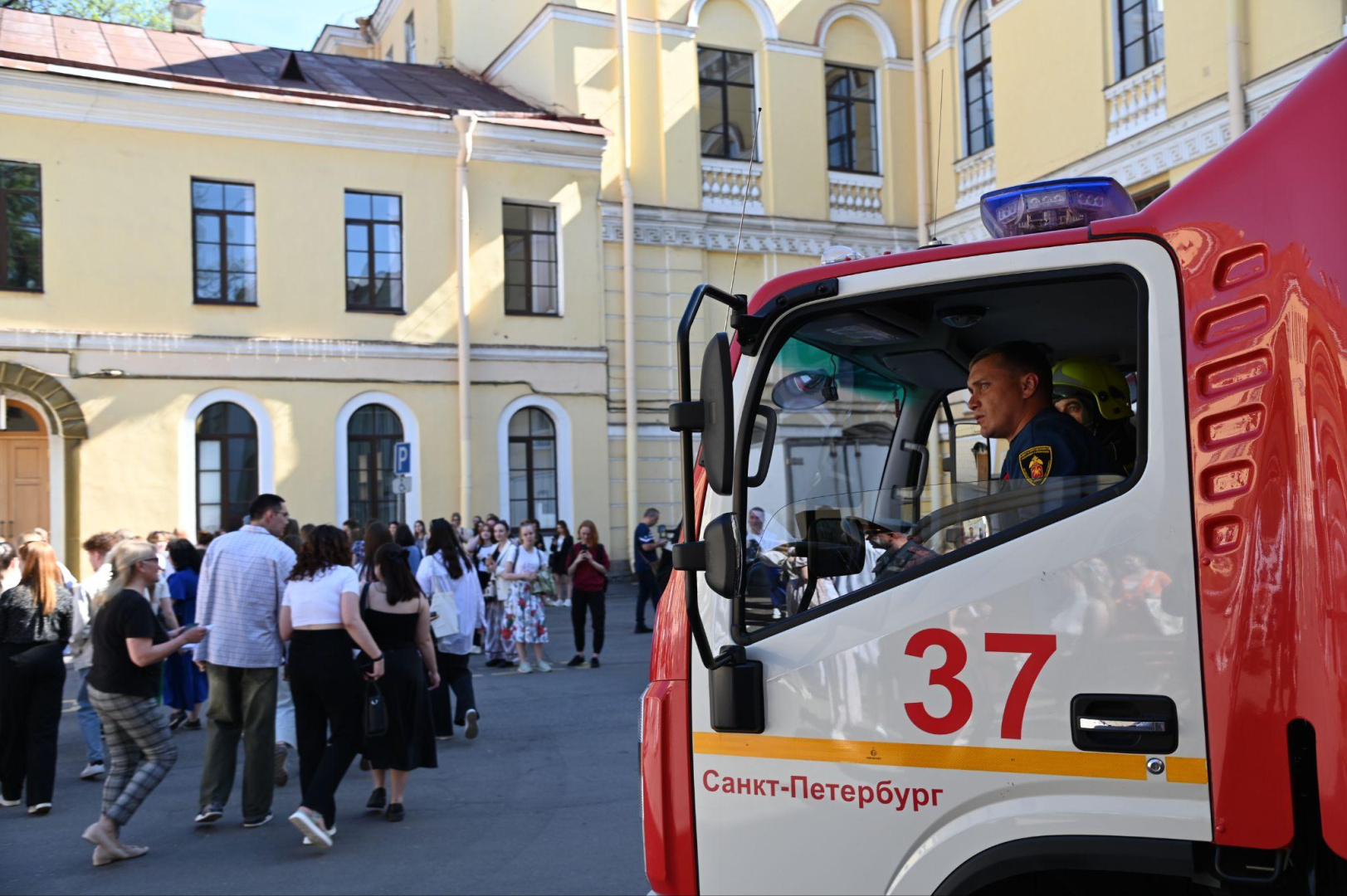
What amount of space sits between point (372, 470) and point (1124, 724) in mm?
20035

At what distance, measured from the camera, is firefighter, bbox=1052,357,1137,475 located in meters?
3.13

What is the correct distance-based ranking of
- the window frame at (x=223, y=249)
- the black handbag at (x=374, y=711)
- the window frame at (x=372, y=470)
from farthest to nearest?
the window frame at (x=372, y=470)
the window frame at (x=223, y=249)
the black handbag at (x=374, y=711)

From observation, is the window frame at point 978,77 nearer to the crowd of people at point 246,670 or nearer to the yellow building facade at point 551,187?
the yellow building facade at point 551,187

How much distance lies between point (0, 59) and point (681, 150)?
11.5 meters

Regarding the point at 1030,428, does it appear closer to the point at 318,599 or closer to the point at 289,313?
the point at 318,599

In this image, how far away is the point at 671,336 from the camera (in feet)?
82.4

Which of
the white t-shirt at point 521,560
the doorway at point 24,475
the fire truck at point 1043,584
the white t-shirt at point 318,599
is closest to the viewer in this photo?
the fire truck at point 1043,584

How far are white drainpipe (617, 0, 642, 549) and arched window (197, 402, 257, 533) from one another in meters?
6.71

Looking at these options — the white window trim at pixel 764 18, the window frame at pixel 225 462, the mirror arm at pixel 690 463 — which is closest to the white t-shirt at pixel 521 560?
the window frame at pixel 225 462

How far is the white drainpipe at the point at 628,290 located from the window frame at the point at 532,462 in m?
1.35

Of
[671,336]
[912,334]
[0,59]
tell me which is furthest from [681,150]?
[912,334]

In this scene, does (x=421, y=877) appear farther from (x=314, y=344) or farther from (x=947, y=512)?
(x=314, y=344)

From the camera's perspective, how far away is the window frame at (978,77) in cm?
2189

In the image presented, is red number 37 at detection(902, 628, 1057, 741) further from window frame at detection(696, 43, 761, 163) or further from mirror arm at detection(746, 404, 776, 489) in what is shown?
window frame at detection(696, 43, 761, 163)
